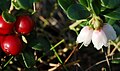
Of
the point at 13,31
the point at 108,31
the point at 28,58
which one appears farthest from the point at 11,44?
the point at 108,31

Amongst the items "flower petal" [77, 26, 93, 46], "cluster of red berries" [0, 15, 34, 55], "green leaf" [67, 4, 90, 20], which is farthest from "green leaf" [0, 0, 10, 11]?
"flower petal" [77, 26, 93, 46]

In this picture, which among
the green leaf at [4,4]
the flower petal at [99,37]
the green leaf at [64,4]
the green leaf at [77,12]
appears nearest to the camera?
the flower petal at [99,37]

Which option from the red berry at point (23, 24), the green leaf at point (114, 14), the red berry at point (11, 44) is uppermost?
the red berry at point (23, 24)

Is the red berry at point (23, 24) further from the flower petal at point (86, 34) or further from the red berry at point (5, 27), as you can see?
the flower petal at point (86, 34)

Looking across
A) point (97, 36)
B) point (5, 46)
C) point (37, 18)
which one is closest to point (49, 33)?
point (37, 18)

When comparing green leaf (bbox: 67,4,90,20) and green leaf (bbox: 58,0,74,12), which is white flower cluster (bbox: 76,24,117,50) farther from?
green leaf (bbox: 58,0,74,12)

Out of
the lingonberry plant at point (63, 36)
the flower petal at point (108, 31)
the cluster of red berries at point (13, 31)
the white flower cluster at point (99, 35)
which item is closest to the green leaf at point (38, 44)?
the lingonberry plant at point (63, 36)

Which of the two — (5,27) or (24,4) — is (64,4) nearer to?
(24,4)
